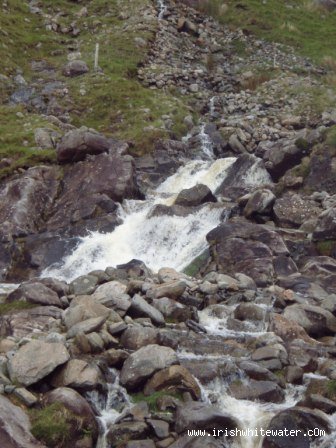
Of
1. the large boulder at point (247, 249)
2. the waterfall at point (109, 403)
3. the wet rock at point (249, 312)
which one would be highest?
the waterfall at point (109, 403)

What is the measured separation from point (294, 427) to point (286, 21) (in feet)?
143

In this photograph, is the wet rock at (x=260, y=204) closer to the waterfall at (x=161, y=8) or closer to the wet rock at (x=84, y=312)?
the wet rock at (x=84, y=312)

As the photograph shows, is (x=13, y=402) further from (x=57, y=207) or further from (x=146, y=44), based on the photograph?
(x=146, y=44)

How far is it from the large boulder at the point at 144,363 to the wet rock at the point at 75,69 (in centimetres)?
2987

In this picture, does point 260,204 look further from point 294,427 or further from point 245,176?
point 294,427

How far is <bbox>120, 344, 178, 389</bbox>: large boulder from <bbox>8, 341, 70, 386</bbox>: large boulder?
48.1 inches

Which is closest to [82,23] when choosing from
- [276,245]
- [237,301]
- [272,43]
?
[272,43]

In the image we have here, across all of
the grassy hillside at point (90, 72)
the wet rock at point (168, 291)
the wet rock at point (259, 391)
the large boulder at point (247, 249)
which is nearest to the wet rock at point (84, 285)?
the wet rock at point (168, 291)

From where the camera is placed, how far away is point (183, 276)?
20.0 m

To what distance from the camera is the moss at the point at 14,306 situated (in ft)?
55.8

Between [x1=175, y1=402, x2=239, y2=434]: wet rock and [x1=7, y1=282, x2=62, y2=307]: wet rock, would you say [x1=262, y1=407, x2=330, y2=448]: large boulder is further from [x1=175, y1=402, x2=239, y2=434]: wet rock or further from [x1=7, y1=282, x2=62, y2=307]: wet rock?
[x1=7, y1=282, x2=62, y2=307]: wet rock

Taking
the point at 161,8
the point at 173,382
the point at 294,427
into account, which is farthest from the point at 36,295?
the point at 161,8

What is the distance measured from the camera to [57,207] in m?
26.9

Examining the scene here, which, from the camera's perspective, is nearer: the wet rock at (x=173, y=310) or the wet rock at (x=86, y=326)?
the wet rock at (x=86, y=326)
